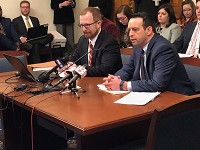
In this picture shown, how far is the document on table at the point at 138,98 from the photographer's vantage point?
197cm

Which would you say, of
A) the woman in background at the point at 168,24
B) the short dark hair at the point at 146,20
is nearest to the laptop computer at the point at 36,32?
the woman in background at the point at 168,24

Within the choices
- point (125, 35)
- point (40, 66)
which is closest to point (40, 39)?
point (125, 35)

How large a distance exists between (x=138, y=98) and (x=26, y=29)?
5.17 meters

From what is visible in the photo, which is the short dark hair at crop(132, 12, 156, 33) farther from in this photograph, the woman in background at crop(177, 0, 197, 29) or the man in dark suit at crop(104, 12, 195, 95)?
the woman in background at crop(177, 0, 197, 29)

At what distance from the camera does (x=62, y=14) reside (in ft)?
25.1

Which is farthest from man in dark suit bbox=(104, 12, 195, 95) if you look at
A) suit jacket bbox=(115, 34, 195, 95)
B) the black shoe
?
the black shoe

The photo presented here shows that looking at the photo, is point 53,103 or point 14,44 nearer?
point 53,103

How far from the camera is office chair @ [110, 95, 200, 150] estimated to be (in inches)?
53.3

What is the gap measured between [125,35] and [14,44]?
2248 mm

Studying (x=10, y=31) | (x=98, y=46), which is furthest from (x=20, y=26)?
(x=98, y=46)

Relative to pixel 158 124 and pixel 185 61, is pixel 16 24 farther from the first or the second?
pixel 158 124

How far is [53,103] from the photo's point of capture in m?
2.02

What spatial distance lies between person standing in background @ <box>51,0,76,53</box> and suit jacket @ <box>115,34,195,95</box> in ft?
17.0

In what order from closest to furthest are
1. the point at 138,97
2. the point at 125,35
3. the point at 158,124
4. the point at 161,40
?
1. the point at 158,124
2. the point at 138,97
3. the point at 161,40
4. the point at 125,35
